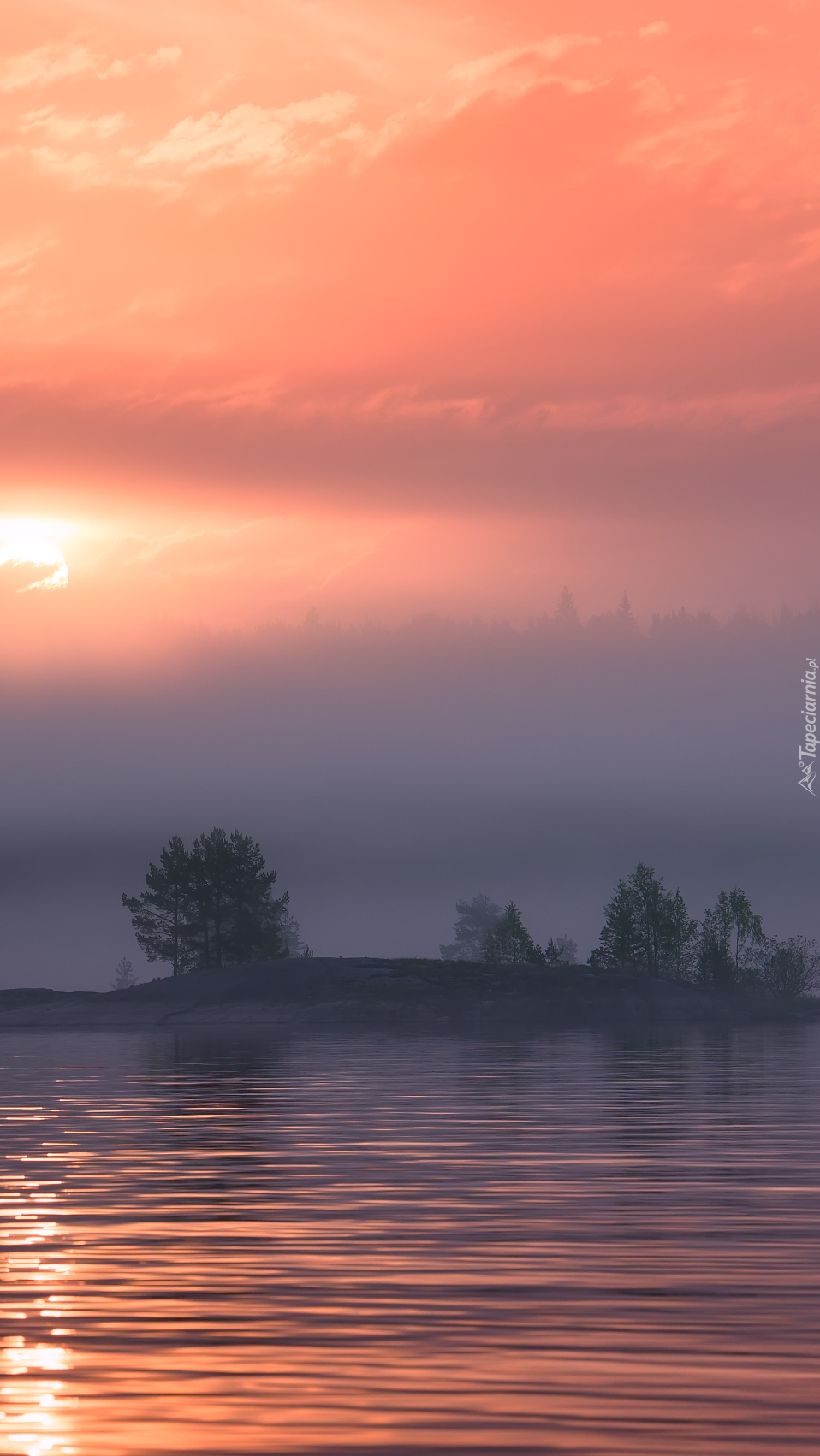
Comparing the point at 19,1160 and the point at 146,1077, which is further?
the point at 146,1077

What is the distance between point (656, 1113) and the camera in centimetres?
4266

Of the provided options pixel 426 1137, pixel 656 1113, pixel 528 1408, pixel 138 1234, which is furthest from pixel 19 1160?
pixel 528 1408

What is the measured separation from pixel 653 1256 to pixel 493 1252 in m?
2.06

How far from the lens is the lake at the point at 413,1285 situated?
488 inches

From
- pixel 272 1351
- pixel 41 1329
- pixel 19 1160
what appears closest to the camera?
pixel 272 1351

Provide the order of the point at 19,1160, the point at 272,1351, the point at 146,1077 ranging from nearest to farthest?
1. the point at 272,1351
2. the point at 19,1160
3. the point at 146,1077

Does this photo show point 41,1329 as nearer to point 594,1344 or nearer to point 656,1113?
point 594,1344

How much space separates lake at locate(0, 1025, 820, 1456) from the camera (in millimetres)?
12391

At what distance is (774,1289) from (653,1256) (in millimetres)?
2557

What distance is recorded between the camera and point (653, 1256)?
64.0 feet

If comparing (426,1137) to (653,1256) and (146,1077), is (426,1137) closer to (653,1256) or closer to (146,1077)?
(653,1256)

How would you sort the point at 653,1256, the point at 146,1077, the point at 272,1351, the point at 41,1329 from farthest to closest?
the point at 146,1077
the point at 653,1256
the point at 41,1329
the point at 272,1351

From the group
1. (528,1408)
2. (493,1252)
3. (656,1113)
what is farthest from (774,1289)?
(656,1113)

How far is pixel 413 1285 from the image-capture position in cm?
1778
